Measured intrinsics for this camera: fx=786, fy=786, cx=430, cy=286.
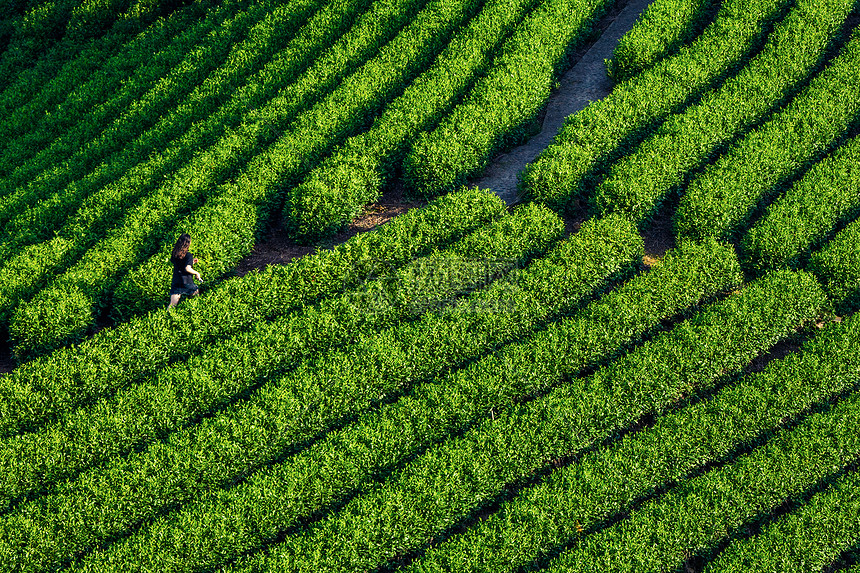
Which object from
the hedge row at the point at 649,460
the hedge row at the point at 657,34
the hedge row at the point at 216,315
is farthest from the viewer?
the hedge row at the point at 657,34

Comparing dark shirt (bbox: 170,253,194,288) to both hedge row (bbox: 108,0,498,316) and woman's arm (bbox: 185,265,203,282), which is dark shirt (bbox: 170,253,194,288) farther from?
hedge row (bbox: 108,0,498,316)

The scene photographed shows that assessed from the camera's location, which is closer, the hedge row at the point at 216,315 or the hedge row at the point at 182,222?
the hedge row at the point at 216,315

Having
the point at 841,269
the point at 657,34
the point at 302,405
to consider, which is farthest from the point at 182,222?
the point at 841,269

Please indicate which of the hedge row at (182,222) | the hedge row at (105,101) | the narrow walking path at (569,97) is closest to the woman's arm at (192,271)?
the hedge row at (182,222)

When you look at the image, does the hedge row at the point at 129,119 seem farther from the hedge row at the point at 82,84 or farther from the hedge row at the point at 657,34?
the hedge row at the point at 657,34

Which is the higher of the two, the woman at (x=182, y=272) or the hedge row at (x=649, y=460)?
the woman at (x=182, y=272)

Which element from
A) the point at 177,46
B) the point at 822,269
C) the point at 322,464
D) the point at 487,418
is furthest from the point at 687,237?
the point at 177,46

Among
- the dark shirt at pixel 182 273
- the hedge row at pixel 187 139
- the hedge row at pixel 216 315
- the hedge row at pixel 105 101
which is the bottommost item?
the hedge row at pixel 216 315
